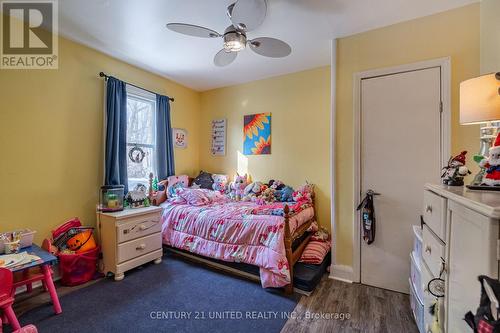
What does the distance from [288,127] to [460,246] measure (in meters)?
2.67

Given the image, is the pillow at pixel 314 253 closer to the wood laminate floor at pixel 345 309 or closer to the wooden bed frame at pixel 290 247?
the wooden bed frame at pixel 290 247

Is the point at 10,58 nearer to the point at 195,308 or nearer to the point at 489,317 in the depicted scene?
the point at 195,308

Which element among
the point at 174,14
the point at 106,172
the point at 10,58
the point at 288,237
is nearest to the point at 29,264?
the point at 106,172

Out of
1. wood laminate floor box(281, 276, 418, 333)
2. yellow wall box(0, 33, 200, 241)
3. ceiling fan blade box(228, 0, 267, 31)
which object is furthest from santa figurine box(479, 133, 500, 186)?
yellow wall box(0, 33, 200, 241)

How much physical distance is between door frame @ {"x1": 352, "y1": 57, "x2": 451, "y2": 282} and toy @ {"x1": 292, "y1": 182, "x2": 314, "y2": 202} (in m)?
0.76

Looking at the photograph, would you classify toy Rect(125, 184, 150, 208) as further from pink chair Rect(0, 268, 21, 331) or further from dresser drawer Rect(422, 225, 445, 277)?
dresser drawer Rect(422, 225, 445, 277)

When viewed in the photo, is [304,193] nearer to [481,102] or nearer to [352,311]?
[352,311]

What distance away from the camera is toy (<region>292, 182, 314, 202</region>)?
298 cm

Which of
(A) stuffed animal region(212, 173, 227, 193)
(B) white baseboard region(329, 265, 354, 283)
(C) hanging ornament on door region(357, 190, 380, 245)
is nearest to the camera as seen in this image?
(C) hanging ornament on door region(357, 190, 380, 245)

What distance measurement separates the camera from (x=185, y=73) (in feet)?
11.2

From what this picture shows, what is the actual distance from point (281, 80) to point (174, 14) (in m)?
1.87

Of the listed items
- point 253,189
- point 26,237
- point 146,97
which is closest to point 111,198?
point 26,237

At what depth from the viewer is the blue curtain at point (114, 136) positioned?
2.69 m

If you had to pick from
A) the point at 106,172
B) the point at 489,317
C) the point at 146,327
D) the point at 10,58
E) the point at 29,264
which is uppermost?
the point at 10,58
